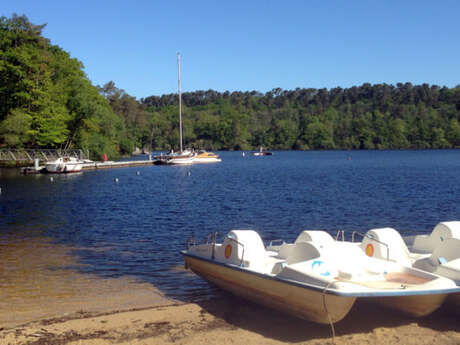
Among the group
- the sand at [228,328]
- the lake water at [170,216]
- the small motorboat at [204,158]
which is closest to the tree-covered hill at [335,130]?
the small motorboat at [204,158]

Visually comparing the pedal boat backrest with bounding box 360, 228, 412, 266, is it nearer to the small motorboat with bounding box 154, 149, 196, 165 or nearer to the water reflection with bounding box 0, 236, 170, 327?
the water reflection with bounding box 0, 236, 170, 327

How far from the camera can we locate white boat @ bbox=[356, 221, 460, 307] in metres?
8.98

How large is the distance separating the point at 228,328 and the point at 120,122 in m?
86.4

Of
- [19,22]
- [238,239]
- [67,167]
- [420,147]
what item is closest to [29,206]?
[238,239]

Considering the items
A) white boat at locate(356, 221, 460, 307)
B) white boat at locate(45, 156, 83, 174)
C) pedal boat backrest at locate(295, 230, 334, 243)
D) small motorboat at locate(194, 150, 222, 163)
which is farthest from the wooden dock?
white boat at locate(356, 221, 460, 307)

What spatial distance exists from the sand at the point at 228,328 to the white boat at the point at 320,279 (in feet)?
1.19

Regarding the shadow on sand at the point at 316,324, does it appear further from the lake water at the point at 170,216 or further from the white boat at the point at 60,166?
the white boat at the point at 60,166

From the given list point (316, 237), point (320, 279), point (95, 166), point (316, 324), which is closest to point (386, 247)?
point (316, 237)

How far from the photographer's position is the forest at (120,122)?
62312mm

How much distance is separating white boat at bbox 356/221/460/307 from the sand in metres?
0.90

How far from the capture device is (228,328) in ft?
→ 29.4

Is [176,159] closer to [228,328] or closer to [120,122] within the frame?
[120,122]

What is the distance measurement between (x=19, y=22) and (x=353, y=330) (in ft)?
221

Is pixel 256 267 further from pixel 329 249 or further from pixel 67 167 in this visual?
pixel 67 167
